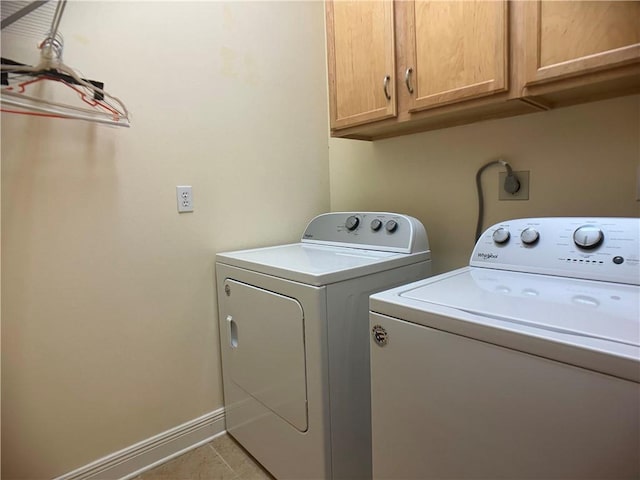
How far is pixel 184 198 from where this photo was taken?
170cm

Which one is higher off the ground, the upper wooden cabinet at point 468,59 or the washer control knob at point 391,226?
the upper wooden cabinet at point 468,59

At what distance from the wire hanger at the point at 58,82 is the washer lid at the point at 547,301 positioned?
1282 mm

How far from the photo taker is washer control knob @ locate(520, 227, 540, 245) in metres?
1.21

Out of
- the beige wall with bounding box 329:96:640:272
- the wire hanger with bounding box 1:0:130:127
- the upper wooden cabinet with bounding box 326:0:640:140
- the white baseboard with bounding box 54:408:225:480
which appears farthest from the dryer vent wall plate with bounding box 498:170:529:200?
the white baseboard with bounding box 54:408:225:480

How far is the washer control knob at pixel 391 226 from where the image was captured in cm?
165

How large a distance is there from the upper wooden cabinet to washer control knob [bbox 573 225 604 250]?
0.42 m

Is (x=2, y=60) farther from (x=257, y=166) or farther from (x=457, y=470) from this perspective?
(x=457, y=470)

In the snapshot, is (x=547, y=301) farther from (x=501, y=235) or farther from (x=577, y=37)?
(x=577, y=37)

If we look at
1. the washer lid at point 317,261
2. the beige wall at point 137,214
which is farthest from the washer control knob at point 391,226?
the beige wall at point 137,214

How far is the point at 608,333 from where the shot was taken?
0.70m

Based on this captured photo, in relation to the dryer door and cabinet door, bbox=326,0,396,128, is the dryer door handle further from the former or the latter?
cabinet door, bbox=326,0,396,128

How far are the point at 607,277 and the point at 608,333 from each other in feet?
1.41

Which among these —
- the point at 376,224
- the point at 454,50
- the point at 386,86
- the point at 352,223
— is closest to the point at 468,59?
the point at 454,50

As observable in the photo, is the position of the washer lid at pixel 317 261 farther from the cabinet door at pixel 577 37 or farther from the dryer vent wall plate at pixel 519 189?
the cabinet door at pixel 577 37
